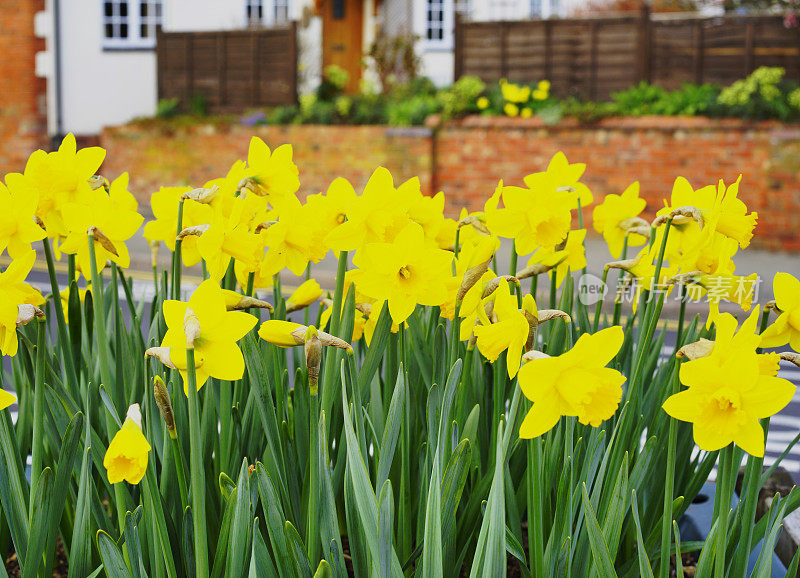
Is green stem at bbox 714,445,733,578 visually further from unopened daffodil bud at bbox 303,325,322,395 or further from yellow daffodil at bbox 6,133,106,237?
yellow daffodil at bbox 6,133,106,237

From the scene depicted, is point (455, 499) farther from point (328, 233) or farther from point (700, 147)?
point (700, 147)

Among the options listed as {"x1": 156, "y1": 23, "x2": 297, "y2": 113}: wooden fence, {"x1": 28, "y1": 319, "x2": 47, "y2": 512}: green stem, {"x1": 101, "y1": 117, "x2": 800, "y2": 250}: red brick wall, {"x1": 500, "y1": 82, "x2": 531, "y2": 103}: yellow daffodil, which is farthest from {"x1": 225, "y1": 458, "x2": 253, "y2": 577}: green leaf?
{"x1": 156, "y1": 23, "x2": 297, "y2": 113}: wooden fence

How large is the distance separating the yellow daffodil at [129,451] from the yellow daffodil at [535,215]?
2.26 feet

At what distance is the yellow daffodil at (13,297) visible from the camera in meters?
1.20

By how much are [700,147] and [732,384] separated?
8.07m

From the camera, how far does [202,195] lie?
1391mm

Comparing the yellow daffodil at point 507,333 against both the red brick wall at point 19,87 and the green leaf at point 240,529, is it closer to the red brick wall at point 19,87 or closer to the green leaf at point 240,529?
the green leaf at point 240,529

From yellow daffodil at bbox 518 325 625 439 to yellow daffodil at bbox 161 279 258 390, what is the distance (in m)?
0.34

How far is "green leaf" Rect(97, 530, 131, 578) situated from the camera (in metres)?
1.10

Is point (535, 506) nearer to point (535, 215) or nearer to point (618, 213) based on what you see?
point (535, 215)

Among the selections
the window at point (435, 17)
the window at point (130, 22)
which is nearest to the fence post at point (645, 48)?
the window at point (435, 17)

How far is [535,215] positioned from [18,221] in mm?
798

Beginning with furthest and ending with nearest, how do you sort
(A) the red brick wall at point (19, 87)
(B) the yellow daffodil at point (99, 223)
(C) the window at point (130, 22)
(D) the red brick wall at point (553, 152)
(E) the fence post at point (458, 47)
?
(C) the window at point (130, 22) < (A) the red brick wall at point (19, 87) < (E) the fence post at point (458, 47) < (D) the red brick wall at point (553, 152) < (B) the yellow daffodil at point (99, 223)

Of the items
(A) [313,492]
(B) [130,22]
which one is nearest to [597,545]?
(A) [313,492]
